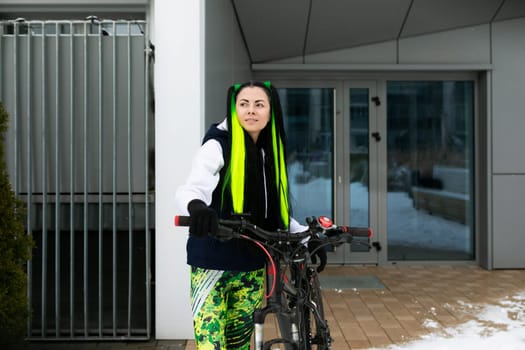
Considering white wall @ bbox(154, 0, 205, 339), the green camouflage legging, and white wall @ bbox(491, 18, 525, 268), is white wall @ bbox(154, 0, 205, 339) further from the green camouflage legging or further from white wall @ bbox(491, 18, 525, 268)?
white wall @ bbox(491, 18, 525, 268)

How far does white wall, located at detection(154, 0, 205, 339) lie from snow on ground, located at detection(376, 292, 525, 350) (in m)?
1.53

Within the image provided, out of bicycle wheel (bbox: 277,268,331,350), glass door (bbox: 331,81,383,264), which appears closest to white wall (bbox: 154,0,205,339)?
bicycle wheel (bbox: 277,268,331,350)

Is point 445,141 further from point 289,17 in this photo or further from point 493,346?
point 493,346

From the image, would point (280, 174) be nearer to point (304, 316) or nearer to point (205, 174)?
point (205, 174)

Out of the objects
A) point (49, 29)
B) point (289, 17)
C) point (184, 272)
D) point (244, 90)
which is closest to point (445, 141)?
point (289, 17)

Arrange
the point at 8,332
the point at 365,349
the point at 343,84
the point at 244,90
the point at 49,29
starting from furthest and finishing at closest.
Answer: the point at 343,84 < the point at 49,29 < the point at 365,349 < the point at 8,332 < the point at 244,90

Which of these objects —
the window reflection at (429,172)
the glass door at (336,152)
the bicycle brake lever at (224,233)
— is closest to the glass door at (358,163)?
the glass door at (336,152)

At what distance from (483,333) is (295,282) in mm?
2811

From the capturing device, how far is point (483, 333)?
4090 millimetres

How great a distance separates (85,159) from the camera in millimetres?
3838

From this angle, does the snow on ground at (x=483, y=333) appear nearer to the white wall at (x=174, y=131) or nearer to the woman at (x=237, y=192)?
the white wall at (x=174, y=131)

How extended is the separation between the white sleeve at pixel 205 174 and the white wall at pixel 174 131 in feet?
5.73

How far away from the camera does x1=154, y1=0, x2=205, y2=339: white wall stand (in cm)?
379

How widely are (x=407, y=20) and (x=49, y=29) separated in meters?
4.08
